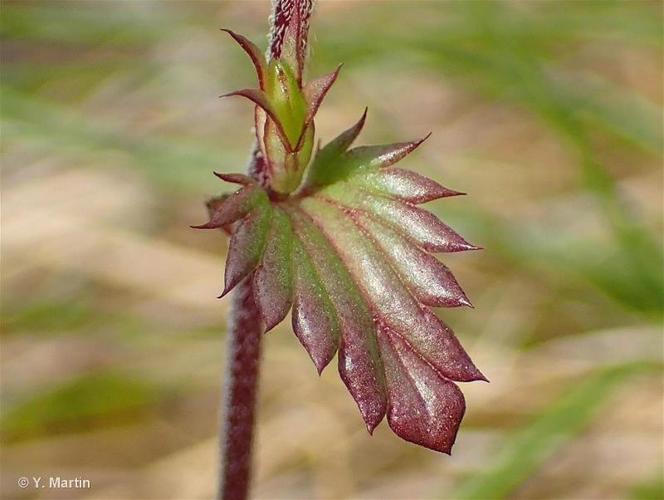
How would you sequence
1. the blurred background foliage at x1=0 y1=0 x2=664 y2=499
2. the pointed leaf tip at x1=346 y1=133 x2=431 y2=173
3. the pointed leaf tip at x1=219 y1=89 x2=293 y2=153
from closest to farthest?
the pointed leaf tip at x1=219 y1=89 x2=293 y2=153 → the pointed leaf tip at x1=346 y1=133 x2=431 y2=173 → the blurred background foliage at x1=0 y1=0 x2=664 y2=499

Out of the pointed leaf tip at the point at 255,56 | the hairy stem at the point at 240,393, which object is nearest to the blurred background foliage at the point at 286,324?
the hairy stem at the point at 240,393

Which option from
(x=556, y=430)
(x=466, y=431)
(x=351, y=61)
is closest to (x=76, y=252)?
(x=351, y=61)

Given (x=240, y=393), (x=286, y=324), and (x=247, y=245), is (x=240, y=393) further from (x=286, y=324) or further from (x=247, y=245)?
(x=286, y=324)

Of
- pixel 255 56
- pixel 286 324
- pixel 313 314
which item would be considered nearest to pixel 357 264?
pixel 313 314

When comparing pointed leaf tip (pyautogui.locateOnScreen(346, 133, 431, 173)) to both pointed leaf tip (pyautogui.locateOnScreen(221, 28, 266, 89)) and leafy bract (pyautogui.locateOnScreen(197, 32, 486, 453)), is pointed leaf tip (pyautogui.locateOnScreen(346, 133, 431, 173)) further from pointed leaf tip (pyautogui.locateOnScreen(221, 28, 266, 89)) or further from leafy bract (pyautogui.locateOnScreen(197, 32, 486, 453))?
pointed leaf tip (pyautogui.locateOnScreen(221, 28, 266, 89))

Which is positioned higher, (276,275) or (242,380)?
(276,275)

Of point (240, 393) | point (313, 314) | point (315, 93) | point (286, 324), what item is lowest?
point (286, 324)

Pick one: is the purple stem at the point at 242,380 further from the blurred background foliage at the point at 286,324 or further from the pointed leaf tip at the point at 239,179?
the blurred background foliage at the point at 286,324

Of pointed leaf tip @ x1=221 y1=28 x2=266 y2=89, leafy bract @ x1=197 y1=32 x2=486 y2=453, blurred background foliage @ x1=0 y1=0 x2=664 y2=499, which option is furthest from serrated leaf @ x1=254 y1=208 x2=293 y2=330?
blurred background foliage @ x1=0 y1=0 x2=664 y2=499
